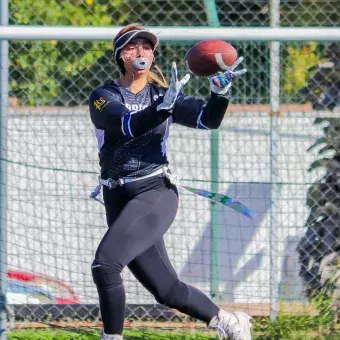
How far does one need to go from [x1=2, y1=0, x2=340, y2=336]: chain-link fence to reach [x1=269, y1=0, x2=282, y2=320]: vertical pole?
0.15 ft

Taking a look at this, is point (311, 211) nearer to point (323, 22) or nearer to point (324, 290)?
point (324, 290)

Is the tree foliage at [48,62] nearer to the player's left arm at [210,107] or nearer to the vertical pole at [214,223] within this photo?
the vertical pole at [214,223]

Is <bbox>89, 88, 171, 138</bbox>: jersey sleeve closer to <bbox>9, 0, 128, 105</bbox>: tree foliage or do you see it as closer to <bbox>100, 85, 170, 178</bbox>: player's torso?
<bbox>100, 85, 170, 178</bbox>: player's torso

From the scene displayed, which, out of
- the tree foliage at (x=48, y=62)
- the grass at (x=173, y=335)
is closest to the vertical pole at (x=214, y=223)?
the grass at (x=173, y=335)

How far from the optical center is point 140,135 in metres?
4.39

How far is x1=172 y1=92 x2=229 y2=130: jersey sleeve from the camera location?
4.50m

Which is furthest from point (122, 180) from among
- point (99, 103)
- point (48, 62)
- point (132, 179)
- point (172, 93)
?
point (48, 62)

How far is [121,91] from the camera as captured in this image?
15.2 feet

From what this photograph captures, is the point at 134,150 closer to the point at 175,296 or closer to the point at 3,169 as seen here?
the point at 175,296

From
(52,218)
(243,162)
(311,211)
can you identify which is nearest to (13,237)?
(52,218)

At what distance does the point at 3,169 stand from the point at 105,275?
1596mm

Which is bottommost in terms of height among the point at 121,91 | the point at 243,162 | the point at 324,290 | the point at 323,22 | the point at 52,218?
the point at 324,290

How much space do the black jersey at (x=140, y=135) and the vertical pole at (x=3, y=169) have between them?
119 centimetres

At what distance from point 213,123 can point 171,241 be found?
192 centimetres
